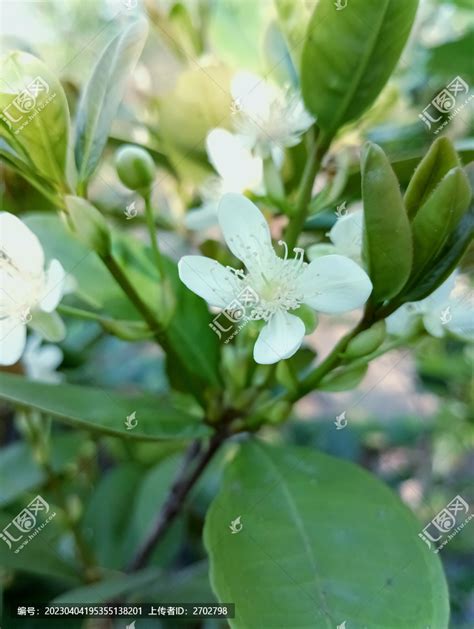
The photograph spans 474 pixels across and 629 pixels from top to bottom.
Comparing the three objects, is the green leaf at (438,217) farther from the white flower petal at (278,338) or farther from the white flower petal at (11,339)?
the white flower petal at (11,339)

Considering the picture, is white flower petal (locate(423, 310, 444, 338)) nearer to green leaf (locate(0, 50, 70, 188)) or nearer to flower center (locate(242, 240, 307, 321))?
flower center (locate(242, 240, 307, 321))

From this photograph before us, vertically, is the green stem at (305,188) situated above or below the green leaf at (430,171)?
below

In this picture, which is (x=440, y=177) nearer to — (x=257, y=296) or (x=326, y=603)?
(x=257, y=296)

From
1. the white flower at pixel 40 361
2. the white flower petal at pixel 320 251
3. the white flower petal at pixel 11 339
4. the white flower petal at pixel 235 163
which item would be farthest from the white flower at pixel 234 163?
the white flower at pixel 40 361

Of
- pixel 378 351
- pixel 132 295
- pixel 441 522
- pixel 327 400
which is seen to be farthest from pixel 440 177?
pixel 327 400

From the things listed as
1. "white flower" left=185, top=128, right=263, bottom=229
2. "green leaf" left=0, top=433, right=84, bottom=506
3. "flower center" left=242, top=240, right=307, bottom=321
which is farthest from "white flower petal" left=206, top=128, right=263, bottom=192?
"green leaf" left=0, top=433, right=84, bottom=506
